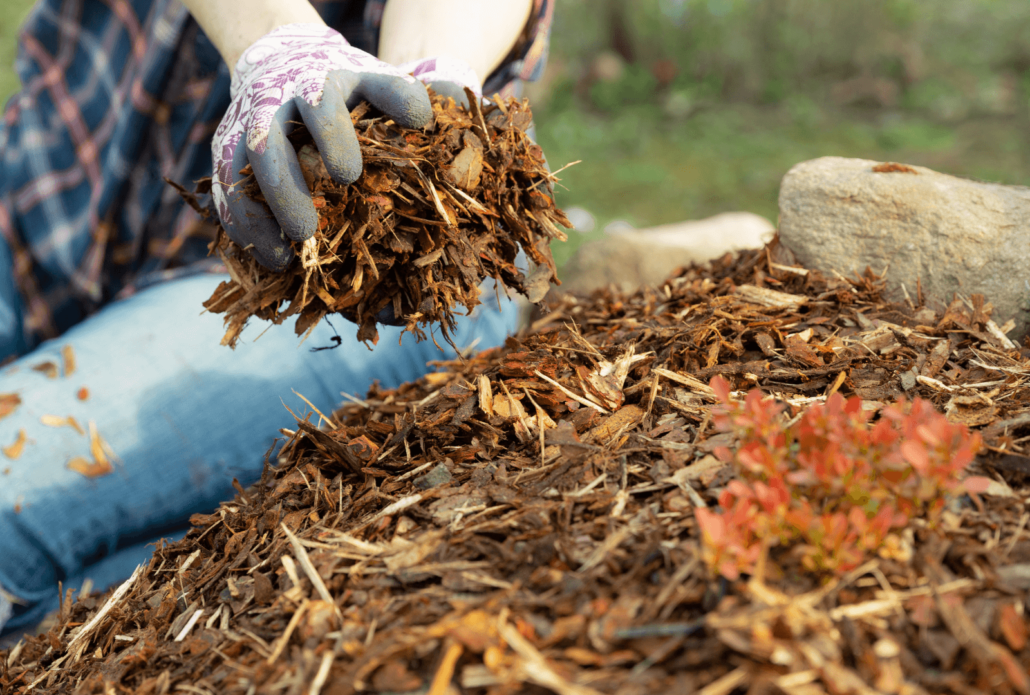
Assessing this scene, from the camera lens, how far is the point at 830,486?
101cm

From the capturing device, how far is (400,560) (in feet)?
4.06

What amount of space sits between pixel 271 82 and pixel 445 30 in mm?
714

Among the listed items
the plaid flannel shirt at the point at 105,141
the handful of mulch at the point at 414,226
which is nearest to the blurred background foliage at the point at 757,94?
the plaid flannel shirt at the point at 105,141

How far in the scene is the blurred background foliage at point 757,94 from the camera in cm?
730

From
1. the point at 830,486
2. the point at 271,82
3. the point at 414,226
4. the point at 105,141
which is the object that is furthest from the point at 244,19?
the point at 830,486

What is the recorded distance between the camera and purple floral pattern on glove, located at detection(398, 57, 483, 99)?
1.94 m

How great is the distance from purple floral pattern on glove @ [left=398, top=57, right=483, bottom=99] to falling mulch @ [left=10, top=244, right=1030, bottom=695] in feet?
2.64

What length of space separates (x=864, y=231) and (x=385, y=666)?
201cm

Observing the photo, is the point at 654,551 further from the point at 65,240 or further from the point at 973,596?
the point at 65,240

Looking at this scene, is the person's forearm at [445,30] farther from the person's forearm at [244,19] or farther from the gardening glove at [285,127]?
the gardening glove at [285,127]

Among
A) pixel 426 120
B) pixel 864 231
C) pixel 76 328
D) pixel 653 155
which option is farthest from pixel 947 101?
pixel 76 328

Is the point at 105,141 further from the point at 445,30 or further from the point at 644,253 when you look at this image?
the point at 644,253

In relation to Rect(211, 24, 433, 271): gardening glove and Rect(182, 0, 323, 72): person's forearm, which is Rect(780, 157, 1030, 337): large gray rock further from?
Rect(182, 0, 323, 72): person's forearm

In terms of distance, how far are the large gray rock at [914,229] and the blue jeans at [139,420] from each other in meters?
1.87
